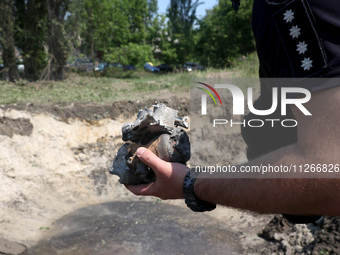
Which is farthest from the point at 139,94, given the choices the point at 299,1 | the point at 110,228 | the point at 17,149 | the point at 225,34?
the point at 225,34

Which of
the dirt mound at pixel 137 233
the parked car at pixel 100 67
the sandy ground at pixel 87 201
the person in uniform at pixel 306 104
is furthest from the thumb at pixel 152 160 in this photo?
the parked car at pixel 100 67

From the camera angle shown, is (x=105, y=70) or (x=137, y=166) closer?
(x=137, y=166)

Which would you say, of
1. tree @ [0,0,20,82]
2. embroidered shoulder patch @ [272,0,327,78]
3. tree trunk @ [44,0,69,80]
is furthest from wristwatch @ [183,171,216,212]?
tree @ [0,0,20,82]

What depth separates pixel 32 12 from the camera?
1758 cm

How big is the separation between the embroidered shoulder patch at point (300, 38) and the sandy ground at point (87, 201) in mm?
4928

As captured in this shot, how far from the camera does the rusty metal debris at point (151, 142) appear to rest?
2326mm

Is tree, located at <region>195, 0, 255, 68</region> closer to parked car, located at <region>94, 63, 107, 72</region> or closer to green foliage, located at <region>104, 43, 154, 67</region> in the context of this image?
green foliage, located at <region>104, 43, 154, 67</region>

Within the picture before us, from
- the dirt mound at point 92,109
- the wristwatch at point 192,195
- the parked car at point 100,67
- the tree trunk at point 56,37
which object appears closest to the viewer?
the wristwatch at point 192,195

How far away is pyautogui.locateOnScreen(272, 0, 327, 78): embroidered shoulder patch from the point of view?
45.3 inches

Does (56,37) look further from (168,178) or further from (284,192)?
(284,192)

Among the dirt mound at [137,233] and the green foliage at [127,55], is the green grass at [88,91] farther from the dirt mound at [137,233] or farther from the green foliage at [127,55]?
the green foliage at [127,55]

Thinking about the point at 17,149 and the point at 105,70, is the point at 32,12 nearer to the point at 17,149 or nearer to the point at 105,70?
the point at 105,70

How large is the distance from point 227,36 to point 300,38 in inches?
857

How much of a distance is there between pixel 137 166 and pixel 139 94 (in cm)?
972
